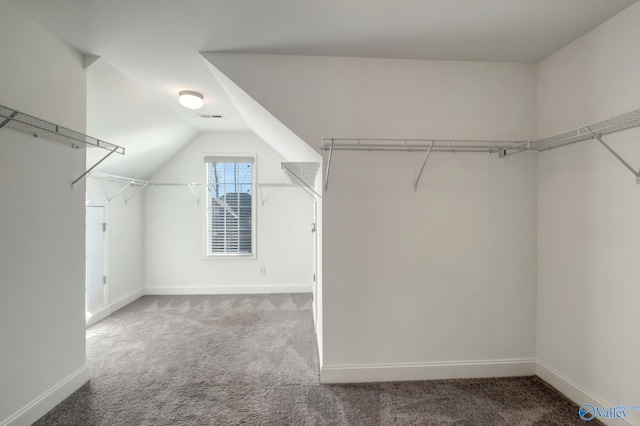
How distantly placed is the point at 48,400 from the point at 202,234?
2.52 metres

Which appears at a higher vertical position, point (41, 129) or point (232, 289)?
point (41, 129)

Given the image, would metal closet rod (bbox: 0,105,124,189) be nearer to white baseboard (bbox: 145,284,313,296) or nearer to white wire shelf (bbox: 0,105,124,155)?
white wire shelf (bbox: 0,105,124,155)

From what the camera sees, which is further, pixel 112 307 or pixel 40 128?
pixel 112 307

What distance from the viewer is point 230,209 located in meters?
4.15

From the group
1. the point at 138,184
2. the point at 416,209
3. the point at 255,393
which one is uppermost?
the point at 138,184

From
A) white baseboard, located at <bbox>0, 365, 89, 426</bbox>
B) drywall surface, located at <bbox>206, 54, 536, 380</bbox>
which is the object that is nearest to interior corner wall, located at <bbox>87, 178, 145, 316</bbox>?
white baseboard, located at <bbox>0, 365, 89, 426</bbox>

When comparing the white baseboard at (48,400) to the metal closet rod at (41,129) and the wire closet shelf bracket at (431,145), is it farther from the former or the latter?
the wire closet shelf bracket at (431,145)

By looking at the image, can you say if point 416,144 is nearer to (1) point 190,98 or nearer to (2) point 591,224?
(2) point 591,224

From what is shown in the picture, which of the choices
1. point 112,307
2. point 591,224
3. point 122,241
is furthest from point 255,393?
point 122,241

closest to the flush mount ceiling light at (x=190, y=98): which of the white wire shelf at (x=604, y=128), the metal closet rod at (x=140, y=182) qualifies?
the metal closet rod at (x=140, y=182)

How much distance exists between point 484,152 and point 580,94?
63 centimetres

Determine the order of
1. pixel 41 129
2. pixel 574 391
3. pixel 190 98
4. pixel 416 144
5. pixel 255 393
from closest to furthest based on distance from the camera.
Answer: pixel 41 129, pixel 574 391, pixel 255 393, pixel 416 144, pixel 190 98

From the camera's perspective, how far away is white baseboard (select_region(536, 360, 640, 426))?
4.94 feet

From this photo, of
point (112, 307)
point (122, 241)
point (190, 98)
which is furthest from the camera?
point (122, 241)
